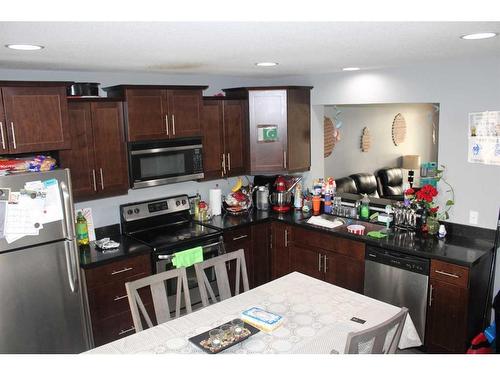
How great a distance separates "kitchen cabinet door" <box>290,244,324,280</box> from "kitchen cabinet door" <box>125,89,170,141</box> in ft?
5.38

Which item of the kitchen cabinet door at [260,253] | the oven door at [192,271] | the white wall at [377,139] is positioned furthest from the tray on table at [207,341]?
the white wall at [377,139]

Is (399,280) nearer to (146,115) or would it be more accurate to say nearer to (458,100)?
(458,100)

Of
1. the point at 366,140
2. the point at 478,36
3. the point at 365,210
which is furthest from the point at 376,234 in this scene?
the point at 366,140

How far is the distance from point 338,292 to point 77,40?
2.00 metres

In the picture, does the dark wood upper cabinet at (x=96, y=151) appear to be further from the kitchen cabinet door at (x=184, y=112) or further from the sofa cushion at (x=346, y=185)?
the sofa cushion at (x=346, y=185)

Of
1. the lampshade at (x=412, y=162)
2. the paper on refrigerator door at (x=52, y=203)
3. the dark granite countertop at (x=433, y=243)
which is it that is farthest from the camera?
the lampshade at (x=412, y=162)

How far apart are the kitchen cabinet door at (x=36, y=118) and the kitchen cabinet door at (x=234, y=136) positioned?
1570 millimetres

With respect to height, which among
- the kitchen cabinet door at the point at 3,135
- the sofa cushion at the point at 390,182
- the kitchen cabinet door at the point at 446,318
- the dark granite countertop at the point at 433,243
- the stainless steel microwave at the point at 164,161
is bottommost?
the kitchen cabinet door at the point at 446,318

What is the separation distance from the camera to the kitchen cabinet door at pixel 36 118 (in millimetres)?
2791

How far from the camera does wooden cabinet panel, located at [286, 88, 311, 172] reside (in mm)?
4250

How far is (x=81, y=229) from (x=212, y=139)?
1433 mm

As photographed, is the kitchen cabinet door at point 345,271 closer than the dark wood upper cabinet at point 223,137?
Yes
